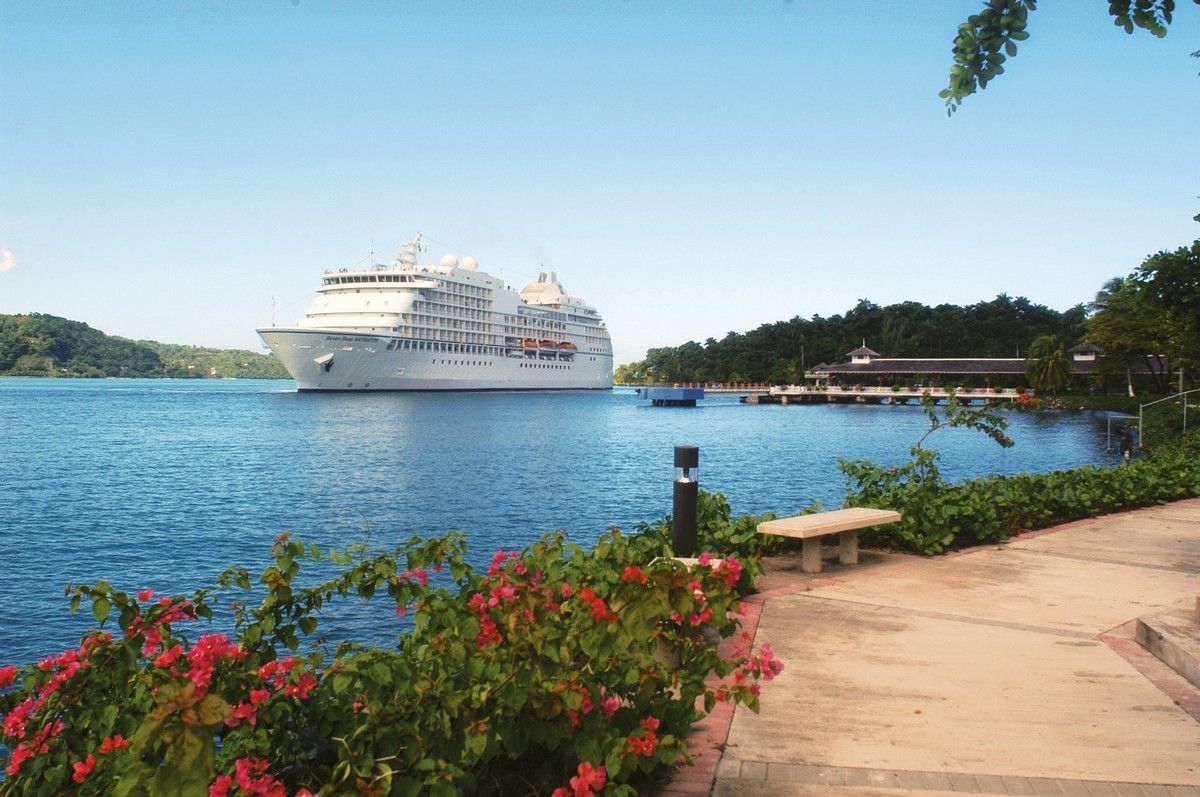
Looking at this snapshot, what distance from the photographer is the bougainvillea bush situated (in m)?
2.82

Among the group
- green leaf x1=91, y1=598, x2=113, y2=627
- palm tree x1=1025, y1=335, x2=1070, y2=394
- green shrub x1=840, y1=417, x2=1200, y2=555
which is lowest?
green shrub x1=840, y1=417, x2=1200, y2=555

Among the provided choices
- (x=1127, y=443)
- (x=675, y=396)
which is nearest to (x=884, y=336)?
(x=675, y=396)

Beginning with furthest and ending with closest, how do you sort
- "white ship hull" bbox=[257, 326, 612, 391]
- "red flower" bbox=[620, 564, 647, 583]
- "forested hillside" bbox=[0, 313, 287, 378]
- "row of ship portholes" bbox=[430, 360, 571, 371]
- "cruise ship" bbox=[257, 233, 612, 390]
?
"forested hillside" bbox=[0, 313, 287, 378]
"row of ship portholes" bbox=[430, 360, 571, 371]
"cruise ship" bbox=[257, 233, 612, 390]
"white ship hull" bbox=[257, 326, 612, 391]
"red flower" bbox=[620, 564, 647, 583]

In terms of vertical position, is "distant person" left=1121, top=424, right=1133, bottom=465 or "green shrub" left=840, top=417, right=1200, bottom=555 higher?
"green shrub" left=840, top=417, right=1200, bottom=555

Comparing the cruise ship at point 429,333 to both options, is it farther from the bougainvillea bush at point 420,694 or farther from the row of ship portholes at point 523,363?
the bougainvillea bush at point 420,694

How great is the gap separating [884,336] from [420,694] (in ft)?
378

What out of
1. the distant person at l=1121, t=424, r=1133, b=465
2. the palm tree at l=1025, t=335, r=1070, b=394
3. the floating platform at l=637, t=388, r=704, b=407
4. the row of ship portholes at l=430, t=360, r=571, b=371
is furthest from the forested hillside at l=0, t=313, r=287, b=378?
the distant person at l=1121, t=424, r=1133, b=465

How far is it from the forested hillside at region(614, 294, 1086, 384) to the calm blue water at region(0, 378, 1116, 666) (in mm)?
49464

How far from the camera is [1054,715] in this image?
4320mm

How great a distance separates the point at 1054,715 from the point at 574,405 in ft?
247

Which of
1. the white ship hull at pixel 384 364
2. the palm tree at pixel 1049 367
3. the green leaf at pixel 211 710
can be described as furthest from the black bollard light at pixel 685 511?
the palm tree at pixel 1049 367

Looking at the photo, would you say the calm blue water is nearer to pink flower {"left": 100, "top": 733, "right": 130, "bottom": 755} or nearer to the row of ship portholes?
pink flower {"left": 100, "top": 733, "right": 130, "bottom": 755}

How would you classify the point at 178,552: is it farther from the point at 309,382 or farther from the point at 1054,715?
the point at 309,382

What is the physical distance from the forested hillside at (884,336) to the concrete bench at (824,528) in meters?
95.7
